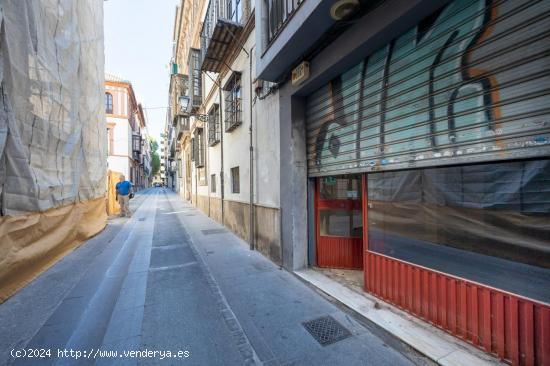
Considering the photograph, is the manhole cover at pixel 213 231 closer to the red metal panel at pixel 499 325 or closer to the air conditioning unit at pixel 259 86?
the air conditioning unit at pixel 259 86

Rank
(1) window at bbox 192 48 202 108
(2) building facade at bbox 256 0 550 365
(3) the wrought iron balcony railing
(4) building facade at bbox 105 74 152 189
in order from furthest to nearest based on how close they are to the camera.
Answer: (4) building facade at bbox 105 74 152 189 < (1) window at bbox 192 48 202 108 < (3) the wrought iron balcony railing < (2) building facade at bbox 256 0 550 365

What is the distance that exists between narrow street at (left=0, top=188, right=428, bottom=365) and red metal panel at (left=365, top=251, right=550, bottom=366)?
1.93 feet

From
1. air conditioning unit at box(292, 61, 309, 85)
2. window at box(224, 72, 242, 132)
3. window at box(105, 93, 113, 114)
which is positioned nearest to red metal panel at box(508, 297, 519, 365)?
air conditioning unit at box(292, 61, 309, 85)

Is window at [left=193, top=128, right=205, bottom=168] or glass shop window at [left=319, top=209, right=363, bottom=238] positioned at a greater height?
window at [left=193, top=128, right=205, bottom=168]

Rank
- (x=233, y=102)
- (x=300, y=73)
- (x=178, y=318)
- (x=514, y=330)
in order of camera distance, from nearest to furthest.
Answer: (x=514, y=330) < (x=178, y=318) < (x=300, y=73) < (x=233, y=102)

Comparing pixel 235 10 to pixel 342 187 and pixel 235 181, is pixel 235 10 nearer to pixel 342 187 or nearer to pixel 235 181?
pixel 235 181

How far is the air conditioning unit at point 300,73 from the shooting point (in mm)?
4004

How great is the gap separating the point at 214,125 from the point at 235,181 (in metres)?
3.87

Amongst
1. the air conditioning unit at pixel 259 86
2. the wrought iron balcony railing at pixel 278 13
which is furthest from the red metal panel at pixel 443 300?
the air conditioning unit at pixel 259 86

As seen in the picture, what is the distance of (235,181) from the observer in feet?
27.5

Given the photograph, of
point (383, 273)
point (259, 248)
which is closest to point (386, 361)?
point (383, 273)

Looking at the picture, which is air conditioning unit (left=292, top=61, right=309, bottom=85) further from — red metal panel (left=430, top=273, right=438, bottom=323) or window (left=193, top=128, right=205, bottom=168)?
window (left=193, top=128, right=205, bottom=168)

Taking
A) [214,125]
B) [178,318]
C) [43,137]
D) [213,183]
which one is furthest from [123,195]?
[178,318]

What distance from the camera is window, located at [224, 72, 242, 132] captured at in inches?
293
